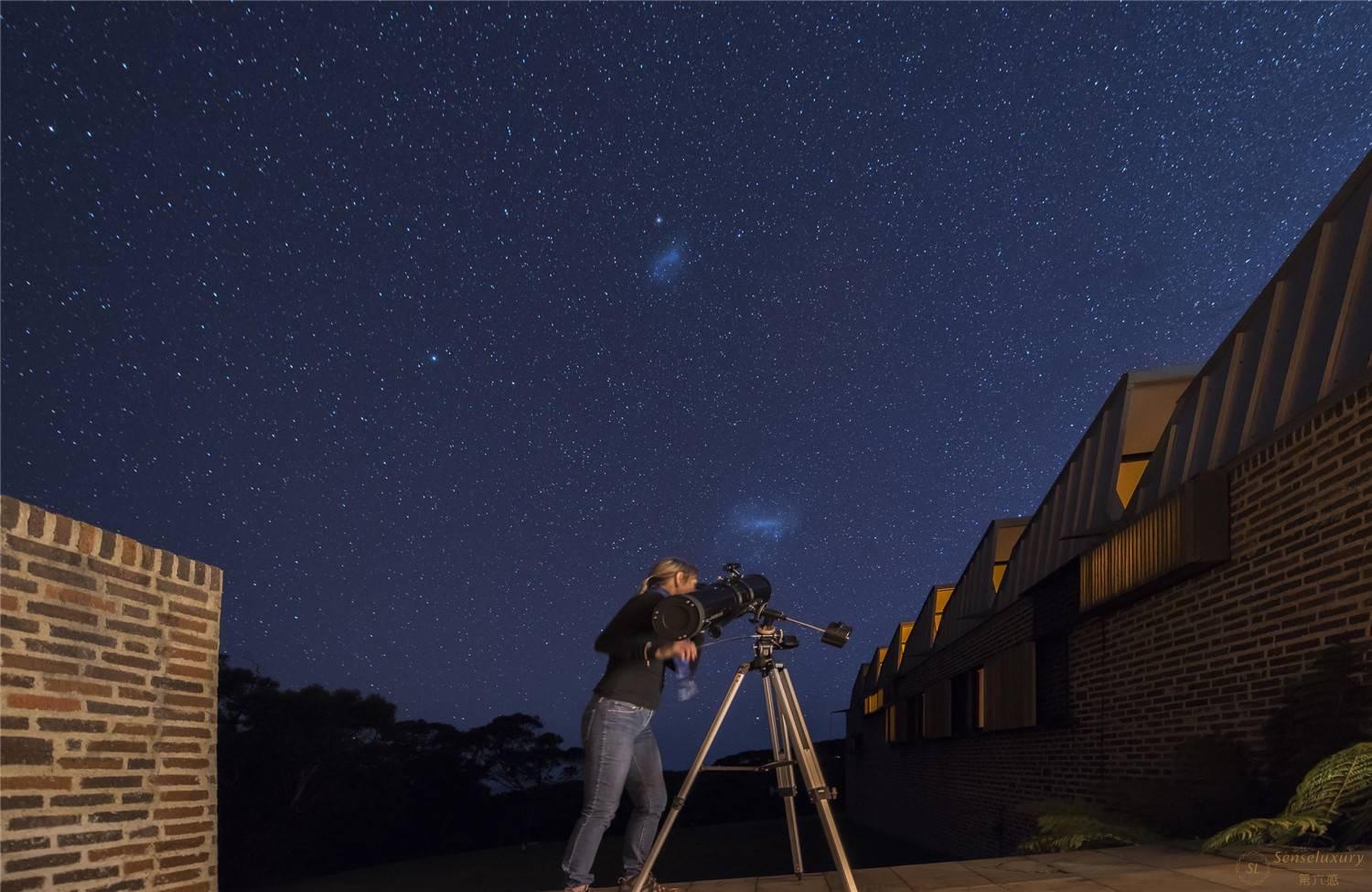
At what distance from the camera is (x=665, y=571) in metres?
4.82

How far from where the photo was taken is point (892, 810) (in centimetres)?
2677

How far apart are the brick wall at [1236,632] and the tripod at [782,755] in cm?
308

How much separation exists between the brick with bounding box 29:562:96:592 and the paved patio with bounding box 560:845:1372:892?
332 centimetres

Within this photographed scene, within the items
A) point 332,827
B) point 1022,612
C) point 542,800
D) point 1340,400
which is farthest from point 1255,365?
point 542,800

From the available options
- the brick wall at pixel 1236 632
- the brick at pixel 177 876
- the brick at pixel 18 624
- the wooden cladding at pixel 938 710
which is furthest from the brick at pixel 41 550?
the wooden cladding at pixel 938 710

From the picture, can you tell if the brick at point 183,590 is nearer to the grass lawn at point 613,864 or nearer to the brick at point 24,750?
the brick at point 24,750

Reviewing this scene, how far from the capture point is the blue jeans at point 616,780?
4.68 m

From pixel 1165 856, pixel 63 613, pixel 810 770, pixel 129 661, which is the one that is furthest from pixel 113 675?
pixel 1165 856

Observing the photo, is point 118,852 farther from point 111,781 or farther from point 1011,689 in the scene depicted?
point 1011,689

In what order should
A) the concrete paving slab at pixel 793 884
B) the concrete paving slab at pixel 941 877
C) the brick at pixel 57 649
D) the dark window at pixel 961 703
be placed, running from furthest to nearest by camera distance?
the dark window at pixel 961 703, the concrete paving slab at pixel 793 884, the concrete paving slab at pixel 941 877, the brick at pixel 57 649

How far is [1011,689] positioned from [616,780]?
1032cm

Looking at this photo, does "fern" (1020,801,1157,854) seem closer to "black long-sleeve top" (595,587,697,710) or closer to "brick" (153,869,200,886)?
"black long-sleeve top" (595,587,697,710)

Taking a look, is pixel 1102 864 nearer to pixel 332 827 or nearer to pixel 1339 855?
pixel 1339 855

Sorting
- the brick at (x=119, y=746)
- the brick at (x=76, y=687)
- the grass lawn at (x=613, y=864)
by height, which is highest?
the brick at (x=76, y=687)
